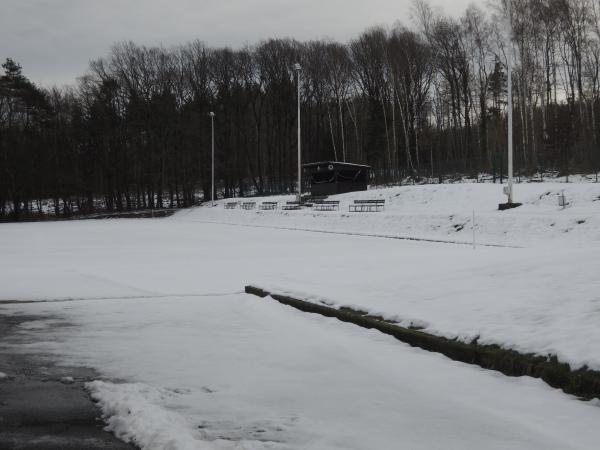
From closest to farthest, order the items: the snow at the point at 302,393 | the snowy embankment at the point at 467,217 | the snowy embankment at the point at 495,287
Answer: the snow at the point at 302,393 < the snowy embankment at the point at 495,287 < the snowy embankment at the point at 467,217

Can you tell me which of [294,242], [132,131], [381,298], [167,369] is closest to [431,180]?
[294,242]

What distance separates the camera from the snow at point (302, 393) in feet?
13.8

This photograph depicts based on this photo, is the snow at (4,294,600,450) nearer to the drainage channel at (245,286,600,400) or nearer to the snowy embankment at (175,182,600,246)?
the drainage channel at (245,286,600,400)

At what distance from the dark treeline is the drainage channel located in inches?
1977

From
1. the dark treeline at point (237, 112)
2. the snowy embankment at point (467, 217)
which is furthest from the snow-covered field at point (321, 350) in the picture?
the dark treeline at point (237, 112)

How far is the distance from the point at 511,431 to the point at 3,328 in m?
7.14

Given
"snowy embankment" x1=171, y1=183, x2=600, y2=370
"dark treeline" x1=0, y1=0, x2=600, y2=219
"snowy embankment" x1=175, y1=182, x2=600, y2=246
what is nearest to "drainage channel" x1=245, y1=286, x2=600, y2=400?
"snowy embankment" x1=171, y1=183, x2=600, y2=370

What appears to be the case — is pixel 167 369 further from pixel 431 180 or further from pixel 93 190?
pixel 93 190

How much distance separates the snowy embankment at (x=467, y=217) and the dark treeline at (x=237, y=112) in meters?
18.0

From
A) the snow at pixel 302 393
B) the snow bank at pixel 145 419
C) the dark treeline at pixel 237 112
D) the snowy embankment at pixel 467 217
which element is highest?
the dark treeline at pixel 237 112

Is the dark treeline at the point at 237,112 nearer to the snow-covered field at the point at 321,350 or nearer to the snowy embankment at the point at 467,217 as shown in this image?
the snowy embankment at the point at 467,217

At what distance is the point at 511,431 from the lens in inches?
169

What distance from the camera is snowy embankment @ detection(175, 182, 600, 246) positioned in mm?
22047

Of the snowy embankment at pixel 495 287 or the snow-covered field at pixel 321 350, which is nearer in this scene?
the snow-covered field at pixel 321 350
